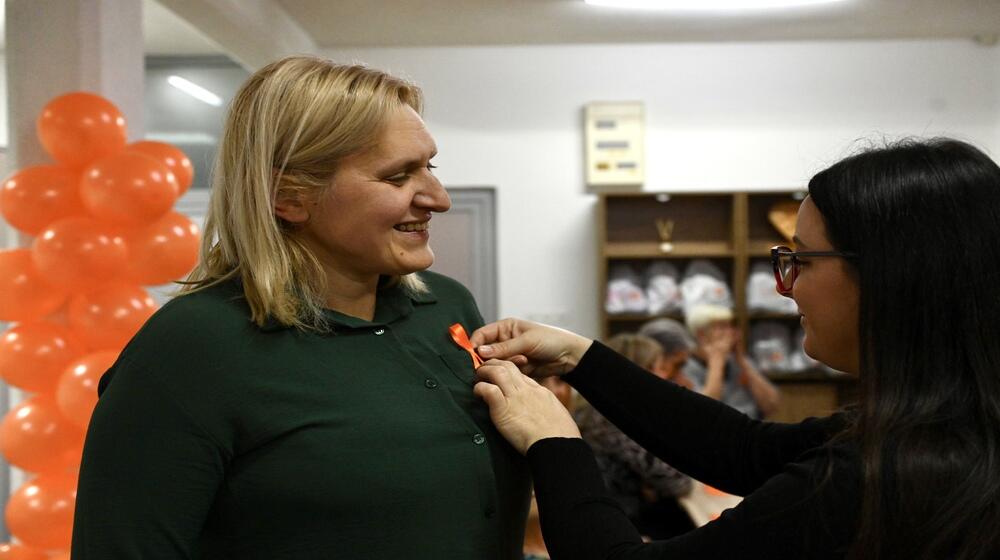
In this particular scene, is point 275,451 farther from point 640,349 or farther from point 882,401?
point 640,349

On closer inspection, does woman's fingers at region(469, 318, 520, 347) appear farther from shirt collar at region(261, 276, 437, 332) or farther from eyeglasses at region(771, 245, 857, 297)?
eyeglasses at region(771, 245, 857, 297)

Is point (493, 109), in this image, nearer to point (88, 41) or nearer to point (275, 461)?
point (88, 41)

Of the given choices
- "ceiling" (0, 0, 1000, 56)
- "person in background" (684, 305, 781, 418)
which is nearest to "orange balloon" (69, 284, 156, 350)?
"ceiling" (0, 0, 1000, 56)

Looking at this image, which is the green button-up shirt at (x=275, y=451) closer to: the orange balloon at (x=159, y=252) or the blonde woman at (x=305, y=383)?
the blonde woman at (x=305, y=383)

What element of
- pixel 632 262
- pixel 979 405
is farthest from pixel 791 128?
pixel 979 405

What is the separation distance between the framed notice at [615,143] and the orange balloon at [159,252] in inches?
129

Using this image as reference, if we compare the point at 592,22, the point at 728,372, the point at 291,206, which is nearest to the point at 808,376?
the point at 728,372

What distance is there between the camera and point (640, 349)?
3.75m

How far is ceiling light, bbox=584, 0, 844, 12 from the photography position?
4.93m

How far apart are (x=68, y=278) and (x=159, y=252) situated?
0.26 meters

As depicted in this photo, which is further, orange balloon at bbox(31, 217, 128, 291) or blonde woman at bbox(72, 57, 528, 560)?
orange balloon at bbox(31, 217, 128, 291)

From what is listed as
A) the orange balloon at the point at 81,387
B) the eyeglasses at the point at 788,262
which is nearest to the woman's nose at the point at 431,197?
the eyeglasses at the point at 788,262

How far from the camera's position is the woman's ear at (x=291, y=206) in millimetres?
1274

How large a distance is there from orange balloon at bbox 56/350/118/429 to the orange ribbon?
1604 mm
